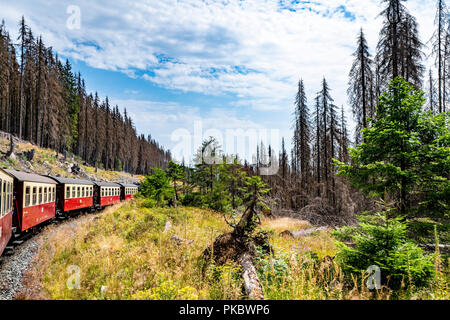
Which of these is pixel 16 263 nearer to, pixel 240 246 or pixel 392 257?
pixel 240 246

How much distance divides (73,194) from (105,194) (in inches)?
218

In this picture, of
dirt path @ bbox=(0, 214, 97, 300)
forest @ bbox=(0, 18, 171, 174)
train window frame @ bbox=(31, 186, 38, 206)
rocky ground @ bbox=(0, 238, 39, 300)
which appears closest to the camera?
dirt path @ bbox=(0, 214, 97, 300)

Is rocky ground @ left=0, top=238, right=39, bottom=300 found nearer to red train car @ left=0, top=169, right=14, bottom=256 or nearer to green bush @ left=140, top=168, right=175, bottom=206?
red train car @ left=0, top=169, right=14, bottom=256

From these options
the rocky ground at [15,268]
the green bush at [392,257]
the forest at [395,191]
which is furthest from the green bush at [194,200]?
the green bush at [392,257]

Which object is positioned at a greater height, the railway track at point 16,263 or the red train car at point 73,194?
the red train car at point 73,194

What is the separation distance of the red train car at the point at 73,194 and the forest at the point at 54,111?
20.1 m

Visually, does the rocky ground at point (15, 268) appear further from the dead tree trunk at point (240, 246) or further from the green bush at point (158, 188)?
the green bush at point (158, 188)

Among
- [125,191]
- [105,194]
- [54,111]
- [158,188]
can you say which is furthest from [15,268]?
[54,111]

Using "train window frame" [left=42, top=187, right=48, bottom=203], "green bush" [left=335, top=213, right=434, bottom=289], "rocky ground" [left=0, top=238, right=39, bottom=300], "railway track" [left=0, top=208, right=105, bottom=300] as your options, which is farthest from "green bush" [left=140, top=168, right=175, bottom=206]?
"green bush" [left=335, top=213, right=434, bottom=289]

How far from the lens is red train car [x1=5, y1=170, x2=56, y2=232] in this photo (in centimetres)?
901

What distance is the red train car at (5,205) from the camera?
684 cm

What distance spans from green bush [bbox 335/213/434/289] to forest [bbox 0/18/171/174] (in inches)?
1528

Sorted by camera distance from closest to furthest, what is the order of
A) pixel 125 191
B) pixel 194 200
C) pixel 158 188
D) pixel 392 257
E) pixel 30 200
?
pixel 392 257 → pixel 30 200 → pixel 158 188 → pixel 194 200 → pixel 125 191

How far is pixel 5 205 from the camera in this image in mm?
7305
